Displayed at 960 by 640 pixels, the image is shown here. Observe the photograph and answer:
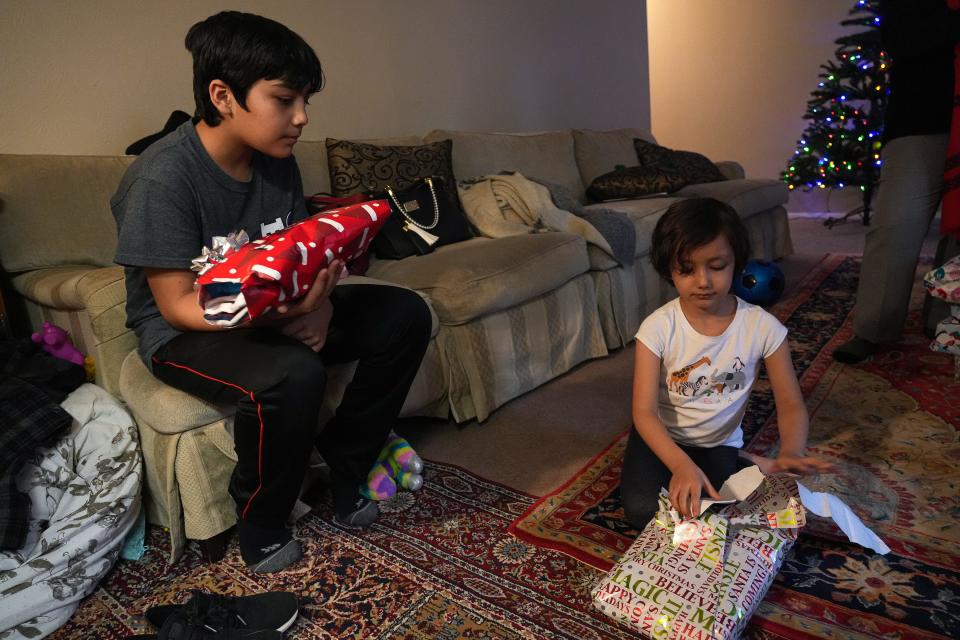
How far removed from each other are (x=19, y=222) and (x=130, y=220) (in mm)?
768

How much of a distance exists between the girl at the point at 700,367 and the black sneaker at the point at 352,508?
22.3 inches

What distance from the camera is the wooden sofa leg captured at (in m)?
1.29

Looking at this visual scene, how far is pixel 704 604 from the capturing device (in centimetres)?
91

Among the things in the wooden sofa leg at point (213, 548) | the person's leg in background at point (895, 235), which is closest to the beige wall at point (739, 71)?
the person's leg in background at point (895, 235)

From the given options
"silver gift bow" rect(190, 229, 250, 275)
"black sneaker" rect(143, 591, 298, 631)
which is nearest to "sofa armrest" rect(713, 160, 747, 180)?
"silver gift bow" rect(190, 229, 250, 275)

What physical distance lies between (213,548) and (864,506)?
54.1 inches

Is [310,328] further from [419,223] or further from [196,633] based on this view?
[419,223]

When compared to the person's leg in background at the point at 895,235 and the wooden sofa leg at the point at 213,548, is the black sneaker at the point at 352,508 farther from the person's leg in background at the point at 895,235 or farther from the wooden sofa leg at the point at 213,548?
the person's leg in background at the point at 895,235

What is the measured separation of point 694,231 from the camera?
111cm

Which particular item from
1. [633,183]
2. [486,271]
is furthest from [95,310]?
[633,183]

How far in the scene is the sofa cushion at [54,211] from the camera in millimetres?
1656

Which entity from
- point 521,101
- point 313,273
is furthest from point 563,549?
point 521,101

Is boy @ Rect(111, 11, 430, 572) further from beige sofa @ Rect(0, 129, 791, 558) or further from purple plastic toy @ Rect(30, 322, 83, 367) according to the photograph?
purple plastic toy @ Rect(30, 322, 83, 367)

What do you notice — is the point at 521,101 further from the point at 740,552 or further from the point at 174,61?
the point at 740,552
